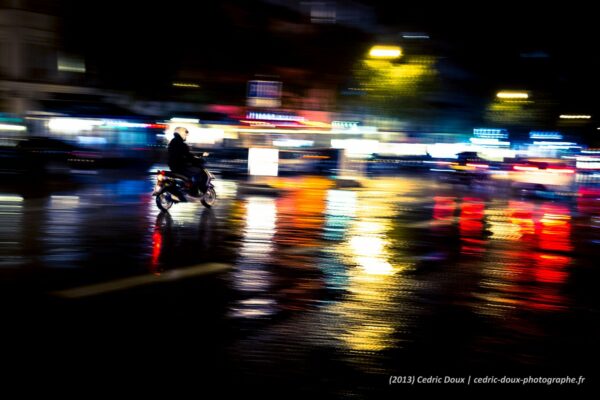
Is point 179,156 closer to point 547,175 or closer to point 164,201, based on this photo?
point 164,201

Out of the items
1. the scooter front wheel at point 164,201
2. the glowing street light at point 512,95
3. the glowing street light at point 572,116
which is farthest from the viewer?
the glowing street light at point 572,116

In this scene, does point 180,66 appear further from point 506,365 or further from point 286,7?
point 506,365

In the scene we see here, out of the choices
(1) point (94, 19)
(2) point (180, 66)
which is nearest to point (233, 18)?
(2) point (180, 66)

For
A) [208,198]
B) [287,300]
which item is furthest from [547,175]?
[287,300]

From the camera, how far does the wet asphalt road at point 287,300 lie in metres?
5.05

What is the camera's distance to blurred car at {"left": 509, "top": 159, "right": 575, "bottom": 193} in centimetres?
2203

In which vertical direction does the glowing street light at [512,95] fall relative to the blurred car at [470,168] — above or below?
above

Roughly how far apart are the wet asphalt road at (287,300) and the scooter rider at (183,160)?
48.5 inches

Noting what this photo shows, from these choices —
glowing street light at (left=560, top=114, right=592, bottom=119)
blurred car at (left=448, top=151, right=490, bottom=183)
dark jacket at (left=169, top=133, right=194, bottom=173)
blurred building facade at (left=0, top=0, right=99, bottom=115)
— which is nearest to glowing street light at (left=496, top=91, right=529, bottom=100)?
glowing street light at (left=560, top=114, right=592, bottom=119)

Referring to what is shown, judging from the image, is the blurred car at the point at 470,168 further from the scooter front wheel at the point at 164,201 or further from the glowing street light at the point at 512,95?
the glowing street light at the point at 512,95

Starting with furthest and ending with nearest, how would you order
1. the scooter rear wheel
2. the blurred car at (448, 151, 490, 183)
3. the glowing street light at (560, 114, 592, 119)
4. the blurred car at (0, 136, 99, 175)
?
the glowing street light at (560, 114, 592, 119) → the blurred car at (448, 151, 490, 183) → the blurred car at (0, 136, 99, 175) → the scooter rear wheel

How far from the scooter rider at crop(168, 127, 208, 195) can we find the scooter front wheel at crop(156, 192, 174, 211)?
0.62 metres

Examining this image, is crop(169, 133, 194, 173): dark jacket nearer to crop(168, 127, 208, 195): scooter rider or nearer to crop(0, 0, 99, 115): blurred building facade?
crop(168, 127, 208, 195): scooter rider

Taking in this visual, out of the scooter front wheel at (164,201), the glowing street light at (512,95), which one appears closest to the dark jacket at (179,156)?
the scooter front wheel at (164,201)
